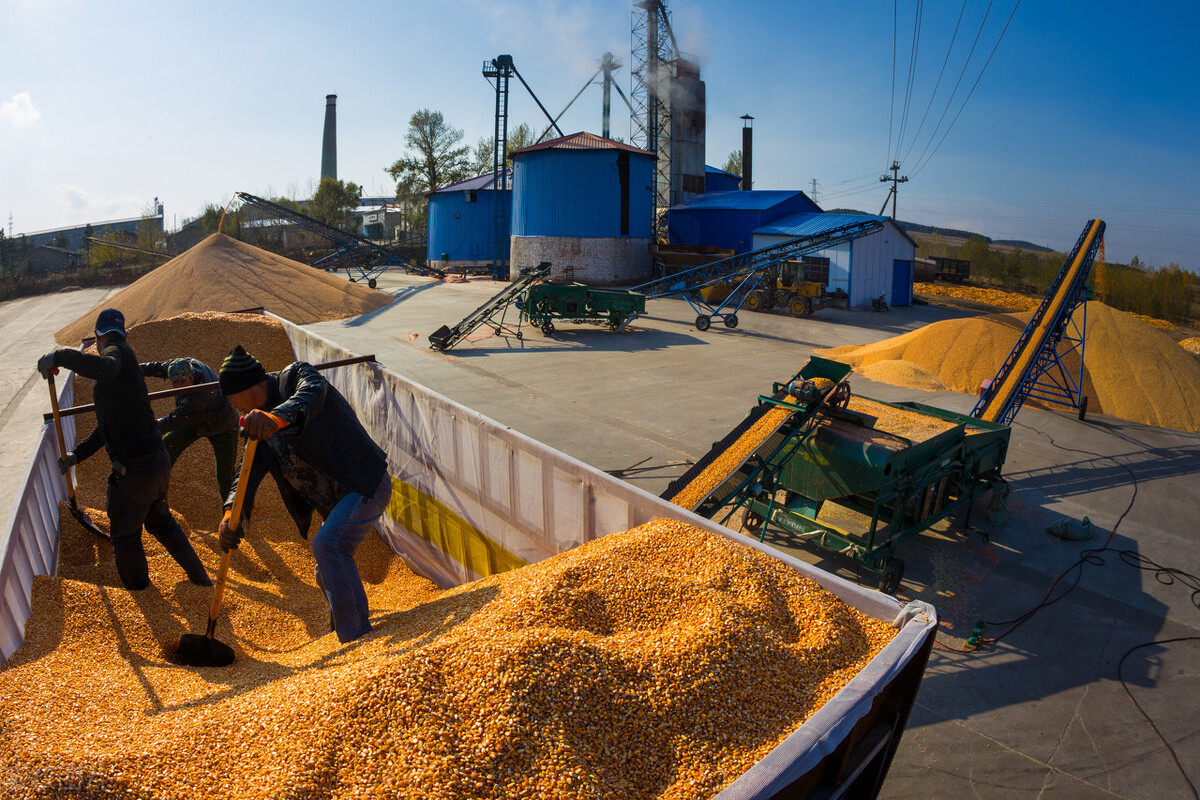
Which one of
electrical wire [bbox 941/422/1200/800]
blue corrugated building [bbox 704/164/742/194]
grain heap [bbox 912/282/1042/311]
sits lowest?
electrical wire [bbox 941/422/1200/800]

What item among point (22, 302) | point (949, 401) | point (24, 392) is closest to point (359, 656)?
point (949, 401)

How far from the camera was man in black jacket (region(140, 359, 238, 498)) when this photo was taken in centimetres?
577

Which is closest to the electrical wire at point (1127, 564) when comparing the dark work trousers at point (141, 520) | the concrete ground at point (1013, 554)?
the concrete ground at point (1013, 554)

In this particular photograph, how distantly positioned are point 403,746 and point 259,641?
2418mm

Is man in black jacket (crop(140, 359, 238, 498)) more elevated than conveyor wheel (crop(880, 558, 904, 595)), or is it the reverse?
man in black jacket (crop(140, 359, 238, 498))

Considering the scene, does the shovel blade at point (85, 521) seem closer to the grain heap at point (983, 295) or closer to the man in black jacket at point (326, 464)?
the man in black jacket at point (326, 464)

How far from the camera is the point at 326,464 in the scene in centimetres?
405

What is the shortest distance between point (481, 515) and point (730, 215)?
27279 mm

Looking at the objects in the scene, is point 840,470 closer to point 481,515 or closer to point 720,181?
point 481,515

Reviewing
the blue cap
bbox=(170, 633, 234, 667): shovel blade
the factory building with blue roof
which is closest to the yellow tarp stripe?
bbox=(170, 633, 234, 667): shovel blade

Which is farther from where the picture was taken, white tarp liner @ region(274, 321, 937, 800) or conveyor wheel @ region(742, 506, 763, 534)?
conveyor wheel @ region(742, 506, 763, 534)

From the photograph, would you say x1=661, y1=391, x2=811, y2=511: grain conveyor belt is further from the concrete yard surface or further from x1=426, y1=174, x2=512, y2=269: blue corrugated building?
x1=426, y1=174, x2=512, y2=269: blue corrugated building

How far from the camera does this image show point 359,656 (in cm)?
342

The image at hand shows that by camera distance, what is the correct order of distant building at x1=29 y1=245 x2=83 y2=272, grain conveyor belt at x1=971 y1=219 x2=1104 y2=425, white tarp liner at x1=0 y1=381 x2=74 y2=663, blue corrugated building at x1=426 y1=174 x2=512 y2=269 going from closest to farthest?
1. white tarp liner at x1=0 y1=381 x2=74 y2=663
2. grain conveyor belt at x1=971 y1=219 x2=1104 y2=425
3. blue corrugated building at x1=426 y1=174 x2=512 y2=269
4. distant building at x1=29 y1=245 x2=83 y2=272
